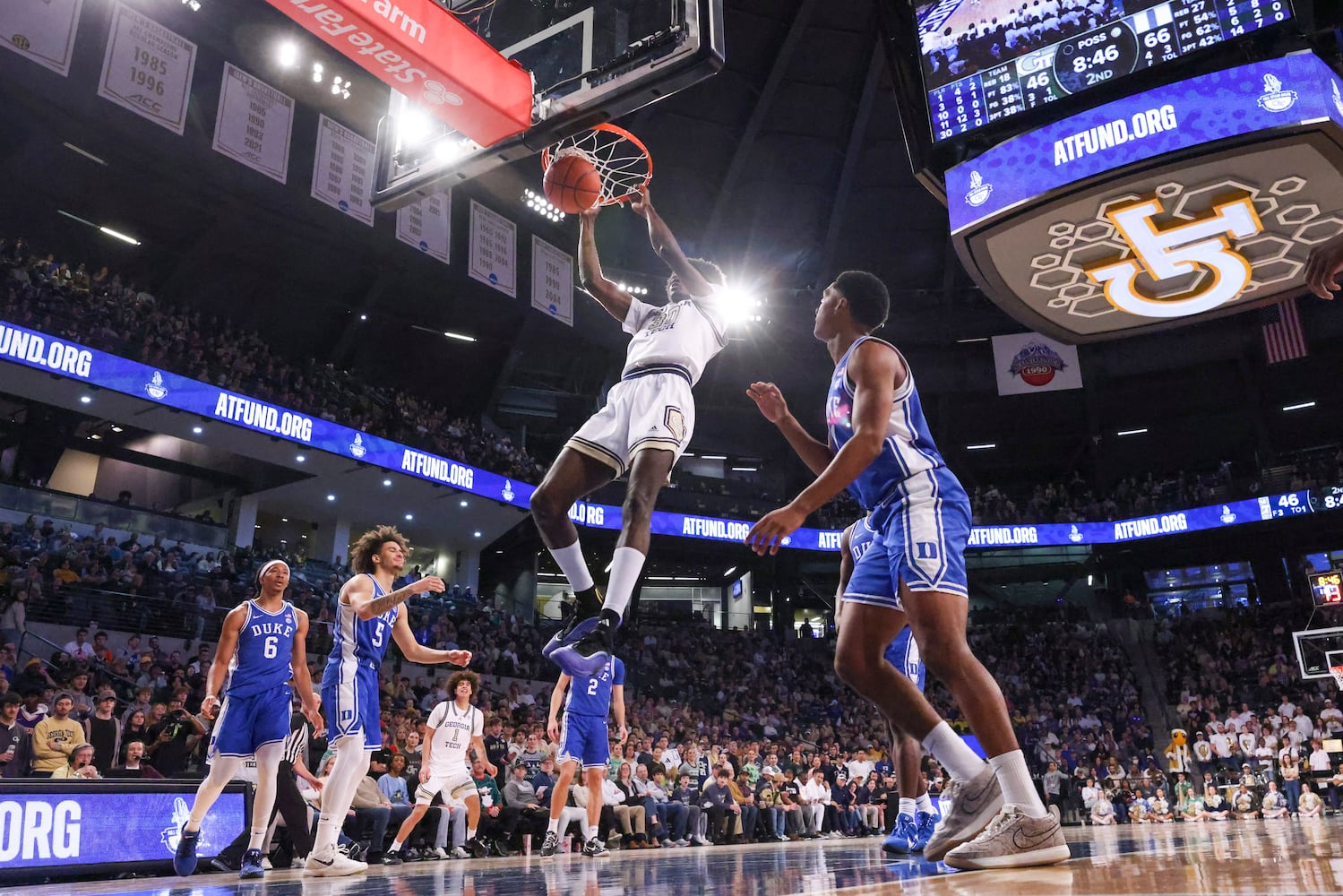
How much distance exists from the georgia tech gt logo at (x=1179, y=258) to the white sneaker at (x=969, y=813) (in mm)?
7160

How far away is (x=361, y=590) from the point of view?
5.43m

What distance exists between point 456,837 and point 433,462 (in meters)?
13.0

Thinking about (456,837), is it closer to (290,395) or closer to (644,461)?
(644,461)


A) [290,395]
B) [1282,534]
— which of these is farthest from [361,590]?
[1282,534]

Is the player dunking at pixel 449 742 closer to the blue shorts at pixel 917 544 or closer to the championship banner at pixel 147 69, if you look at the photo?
the blue shorts at pixel 917 544

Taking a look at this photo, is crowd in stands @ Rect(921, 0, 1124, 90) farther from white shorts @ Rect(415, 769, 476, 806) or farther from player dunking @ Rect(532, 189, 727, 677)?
white shorts @ Rect(415, 769, 476, 806)

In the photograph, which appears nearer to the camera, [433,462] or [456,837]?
[456,837]

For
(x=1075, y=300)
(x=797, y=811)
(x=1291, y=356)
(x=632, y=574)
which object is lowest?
→ (x=797, y=811)

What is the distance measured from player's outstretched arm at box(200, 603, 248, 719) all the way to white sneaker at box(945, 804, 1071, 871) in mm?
4007

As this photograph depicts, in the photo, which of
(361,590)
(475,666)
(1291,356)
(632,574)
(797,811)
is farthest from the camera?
(1291,356)

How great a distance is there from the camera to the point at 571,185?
486cm

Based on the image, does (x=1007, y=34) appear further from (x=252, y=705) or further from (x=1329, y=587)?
(x=1329, y=587)

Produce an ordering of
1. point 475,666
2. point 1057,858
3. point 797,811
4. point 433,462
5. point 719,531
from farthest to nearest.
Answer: point 719,531
point 433,462
point 475,666
point 797,811
point 1057,858

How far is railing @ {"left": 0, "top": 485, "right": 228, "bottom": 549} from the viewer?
1683cm
